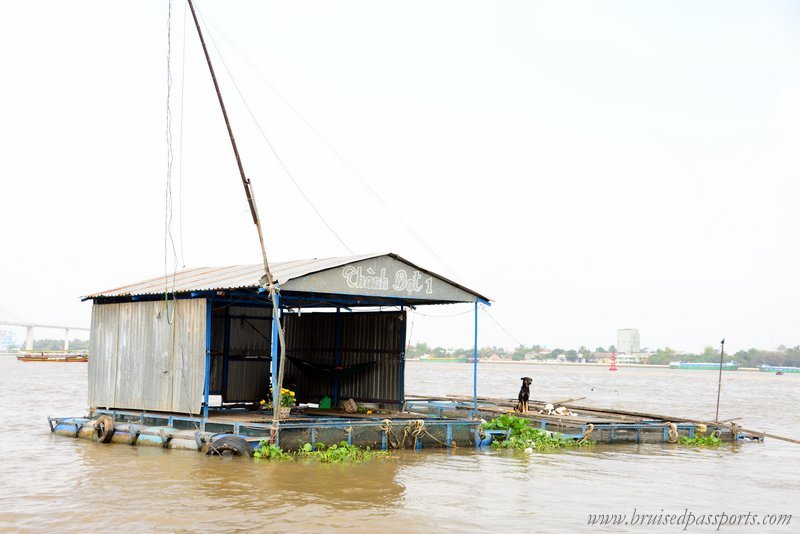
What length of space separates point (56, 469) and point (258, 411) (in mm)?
5699

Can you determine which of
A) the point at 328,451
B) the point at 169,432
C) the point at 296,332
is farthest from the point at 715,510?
the point at 296,332

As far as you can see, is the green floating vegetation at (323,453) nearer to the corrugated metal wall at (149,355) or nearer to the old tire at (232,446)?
the old tire at (232,446)

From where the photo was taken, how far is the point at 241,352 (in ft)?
67.5

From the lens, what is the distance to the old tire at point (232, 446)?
15391mm

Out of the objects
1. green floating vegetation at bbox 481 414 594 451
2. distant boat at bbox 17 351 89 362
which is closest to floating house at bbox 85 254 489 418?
green floating vegetation at bbox 481 414 594 451

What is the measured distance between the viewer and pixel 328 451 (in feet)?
51.3

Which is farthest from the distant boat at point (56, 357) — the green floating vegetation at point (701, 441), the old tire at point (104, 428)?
the green floating vegetation at point (701, 441)

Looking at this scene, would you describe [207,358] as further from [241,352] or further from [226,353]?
[241,352]

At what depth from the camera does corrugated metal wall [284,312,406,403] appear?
20625 millimetres

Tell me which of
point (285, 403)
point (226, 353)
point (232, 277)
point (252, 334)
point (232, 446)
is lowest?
point (232, 446)

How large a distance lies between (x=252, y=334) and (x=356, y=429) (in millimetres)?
5234

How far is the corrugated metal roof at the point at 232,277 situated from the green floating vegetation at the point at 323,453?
305 centimetres

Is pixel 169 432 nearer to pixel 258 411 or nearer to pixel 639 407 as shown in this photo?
pixel 258 411

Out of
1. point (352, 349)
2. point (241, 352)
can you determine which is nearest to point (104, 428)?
point (241, 352)
